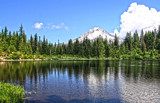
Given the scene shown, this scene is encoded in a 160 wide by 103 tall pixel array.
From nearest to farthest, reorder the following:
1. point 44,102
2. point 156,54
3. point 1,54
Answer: point 44,102, point 1,54, point 156,54

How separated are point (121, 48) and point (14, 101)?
7266 inches

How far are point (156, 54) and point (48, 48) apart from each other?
12090cm

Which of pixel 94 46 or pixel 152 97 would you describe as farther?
pixel 94 46


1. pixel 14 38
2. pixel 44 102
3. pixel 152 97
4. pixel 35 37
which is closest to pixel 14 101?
pixel 44 102

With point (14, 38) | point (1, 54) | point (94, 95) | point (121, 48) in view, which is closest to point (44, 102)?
point (94, 95)

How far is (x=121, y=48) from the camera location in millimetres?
192125

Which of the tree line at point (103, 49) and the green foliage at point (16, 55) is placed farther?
the tree line at point (103, 49)

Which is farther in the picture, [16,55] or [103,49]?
[103,49]

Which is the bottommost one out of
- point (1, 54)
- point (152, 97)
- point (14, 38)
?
point (152, 97)

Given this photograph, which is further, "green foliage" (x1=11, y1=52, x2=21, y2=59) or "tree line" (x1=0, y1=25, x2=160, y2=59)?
"tree line" (x1=0, y1=25, x2=160, y2=59)

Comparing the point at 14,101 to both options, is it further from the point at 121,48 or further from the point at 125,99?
the point at 121,48

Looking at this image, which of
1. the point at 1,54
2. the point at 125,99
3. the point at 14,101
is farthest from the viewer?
the point at 1,54

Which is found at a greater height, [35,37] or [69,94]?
[35,37]

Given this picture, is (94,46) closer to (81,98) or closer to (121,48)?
(121,48)
